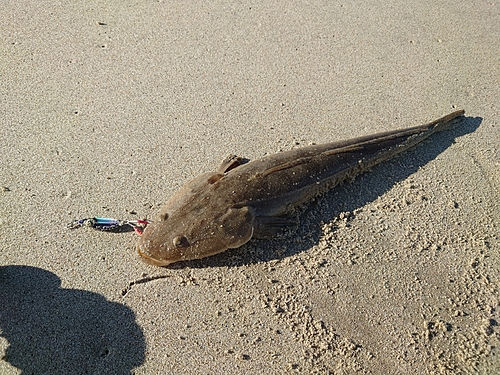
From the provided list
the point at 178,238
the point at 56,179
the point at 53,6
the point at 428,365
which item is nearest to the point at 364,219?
the point at 428,365

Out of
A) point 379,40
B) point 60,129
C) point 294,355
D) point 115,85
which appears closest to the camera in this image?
point 294,355

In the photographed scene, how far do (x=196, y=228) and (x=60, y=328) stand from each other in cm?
106

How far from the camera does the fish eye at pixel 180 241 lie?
3.17 metres

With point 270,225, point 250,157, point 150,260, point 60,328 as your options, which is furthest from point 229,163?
point 60,328

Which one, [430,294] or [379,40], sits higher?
[379,40]

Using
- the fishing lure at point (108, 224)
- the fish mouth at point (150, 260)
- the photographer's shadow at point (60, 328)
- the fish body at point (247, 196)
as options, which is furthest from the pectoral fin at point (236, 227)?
the photographer's shadow at point (60, 328)

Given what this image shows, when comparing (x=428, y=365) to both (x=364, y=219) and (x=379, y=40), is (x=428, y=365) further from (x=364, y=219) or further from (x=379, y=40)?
(x=379, y=40)

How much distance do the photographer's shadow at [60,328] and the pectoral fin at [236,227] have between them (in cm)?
81

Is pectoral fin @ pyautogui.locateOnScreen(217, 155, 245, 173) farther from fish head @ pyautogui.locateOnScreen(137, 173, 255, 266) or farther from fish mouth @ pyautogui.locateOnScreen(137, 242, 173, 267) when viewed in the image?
fish mouth @ pyautogui.locateOnScreen(137, 242, 173, 267)

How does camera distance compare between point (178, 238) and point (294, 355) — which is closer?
point (294, 355)

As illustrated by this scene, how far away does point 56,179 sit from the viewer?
12.3ft

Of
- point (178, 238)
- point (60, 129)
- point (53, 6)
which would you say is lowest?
point (178, 238)

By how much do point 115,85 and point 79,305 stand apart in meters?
2.36

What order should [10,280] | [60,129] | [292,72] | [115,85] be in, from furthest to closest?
[292,72] → [115,85] → [60,129] → [10,280]
